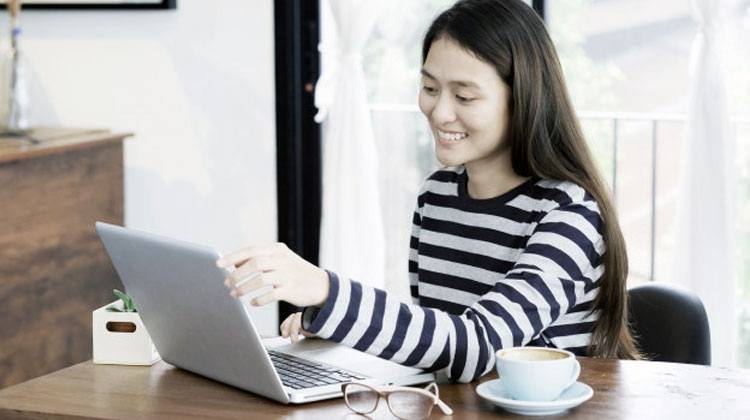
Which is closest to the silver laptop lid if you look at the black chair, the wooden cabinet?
the black chair

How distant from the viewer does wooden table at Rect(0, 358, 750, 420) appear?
5.08 ft

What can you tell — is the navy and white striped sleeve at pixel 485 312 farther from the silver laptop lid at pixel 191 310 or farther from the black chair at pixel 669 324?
the black chair at pixel 669 324

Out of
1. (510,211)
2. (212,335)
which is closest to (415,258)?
(510,211)

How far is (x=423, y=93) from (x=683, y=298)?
0.52 m

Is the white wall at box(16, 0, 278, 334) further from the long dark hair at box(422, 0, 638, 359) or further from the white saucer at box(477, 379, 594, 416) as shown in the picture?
the white saucer at box(477, 379, 594, 416)

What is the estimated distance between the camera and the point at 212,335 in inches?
65.7

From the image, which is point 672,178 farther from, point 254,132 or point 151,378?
point 151,378

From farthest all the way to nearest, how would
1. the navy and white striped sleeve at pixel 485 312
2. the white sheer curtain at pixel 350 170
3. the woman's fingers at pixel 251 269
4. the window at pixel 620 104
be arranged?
the white sheer curtain at pixel 350 170, the window at pixel 620 104, the navy and white striped sleeve at pixel 485 312, the woman's fingers at pixel 251 269

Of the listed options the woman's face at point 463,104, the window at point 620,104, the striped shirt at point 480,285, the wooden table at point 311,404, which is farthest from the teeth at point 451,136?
the window at point 620,104

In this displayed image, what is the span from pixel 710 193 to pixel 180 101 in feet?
4.58

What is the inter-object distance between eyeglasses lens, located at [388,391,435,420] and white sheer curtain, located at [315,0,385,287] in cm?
173

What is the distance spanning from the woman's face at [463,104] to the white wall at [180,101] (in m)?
1.51

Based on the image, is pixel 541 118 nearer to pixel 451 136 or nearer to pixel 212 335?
pixel 451 136

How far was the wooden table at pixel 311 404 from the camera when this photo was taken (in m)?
1.55
